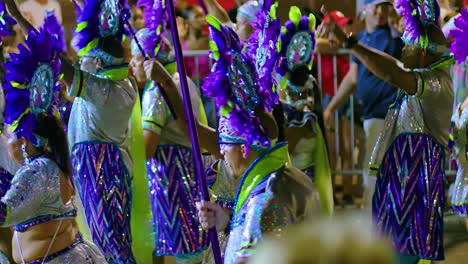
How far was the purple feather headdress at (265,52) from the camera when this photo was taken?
3.64 meters

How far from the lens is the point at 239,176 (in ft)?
12.0

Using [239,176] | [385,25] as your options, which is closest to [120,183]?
[239,176]

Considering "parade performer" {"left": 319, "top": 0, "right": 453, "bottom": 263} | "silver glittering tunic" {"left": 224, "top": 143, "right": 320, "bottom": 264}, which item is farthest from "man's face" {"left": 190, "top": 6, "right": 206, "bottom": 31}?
"silver glittering tunic" {"left": 224, "top": 143, "right": 320, "bottom": 264}

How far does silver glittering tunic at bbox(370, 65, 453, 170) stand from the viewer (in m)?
5.19

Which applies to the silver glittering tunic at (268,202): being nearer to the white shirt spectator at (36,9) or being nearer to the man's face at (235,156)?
the man's face at (235,156)

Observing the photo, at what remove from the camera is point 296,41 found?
5.70 metres

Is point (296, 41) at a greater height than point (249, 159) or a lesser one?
greater

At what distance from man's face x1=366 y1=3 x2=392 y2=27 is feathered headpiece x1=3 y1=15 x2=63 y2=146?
11.6 ft

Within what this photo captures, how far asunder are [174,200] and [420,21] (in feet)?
6.90

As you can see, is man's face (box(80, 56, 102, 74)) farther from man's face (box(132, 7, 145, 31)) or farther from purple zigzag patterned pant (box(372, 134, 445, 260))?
purple zigzag patterned pant (box(372, 134, 445, 260))

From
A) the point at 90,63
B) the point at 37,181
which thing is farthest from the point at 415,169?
the point at 90,63

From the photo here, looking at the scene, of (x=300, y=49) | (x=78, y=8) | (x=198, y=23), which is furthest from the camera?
(x=198, y=23)

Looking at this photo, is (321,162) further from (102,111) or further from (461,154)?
(102,111)

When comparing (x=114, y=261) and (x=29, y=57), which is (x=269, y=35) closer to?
(x=29, y=57)
